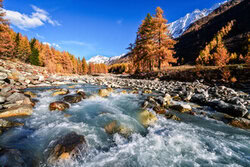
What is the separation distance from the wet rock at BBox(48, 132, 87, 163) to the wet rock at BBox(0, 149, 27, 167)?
1.82 feet

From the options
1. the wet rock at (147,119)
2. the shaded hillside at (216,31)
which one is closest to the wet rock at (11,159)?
the wet rock at (147,119)

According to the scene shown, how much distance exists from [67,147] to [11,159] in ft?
3.51

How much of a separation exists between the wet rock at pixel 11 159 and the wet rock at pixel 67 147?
1.82 ft

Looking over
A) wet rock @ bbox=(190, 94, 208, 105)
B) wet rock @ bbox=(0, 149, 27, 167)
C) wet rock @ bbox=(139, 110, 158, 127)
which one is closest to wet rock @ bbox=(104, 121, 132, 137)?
wet rock @ bbox=(139, 110, 158, 127)

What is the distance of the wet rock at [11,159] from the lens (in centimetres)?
225

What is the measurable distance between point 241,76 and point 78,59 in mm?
81116

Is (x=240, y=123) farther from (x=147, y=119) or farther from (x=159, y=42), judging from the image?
(x=159, y=42)

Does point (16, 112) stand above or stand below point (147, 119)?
above

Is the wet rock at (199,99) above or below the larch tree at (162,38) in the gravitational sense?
below

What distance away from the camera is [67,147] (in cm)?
287

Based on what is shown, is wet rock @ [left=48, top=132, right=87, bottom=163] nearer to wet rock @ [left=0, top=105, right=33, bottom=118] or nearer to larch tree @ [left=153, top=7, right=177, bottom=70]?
wet rock @ [left=0, top=105, right=33, bottom=118]

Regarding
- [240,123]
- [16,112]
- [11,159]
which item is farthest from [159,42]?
[11,159]

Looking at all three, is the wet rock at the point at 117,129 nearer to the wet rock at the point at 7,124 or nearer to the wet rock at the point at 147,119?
the wet rock at the point at 147,119

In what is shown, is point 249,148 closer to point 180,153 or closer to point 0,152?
point 180,153
